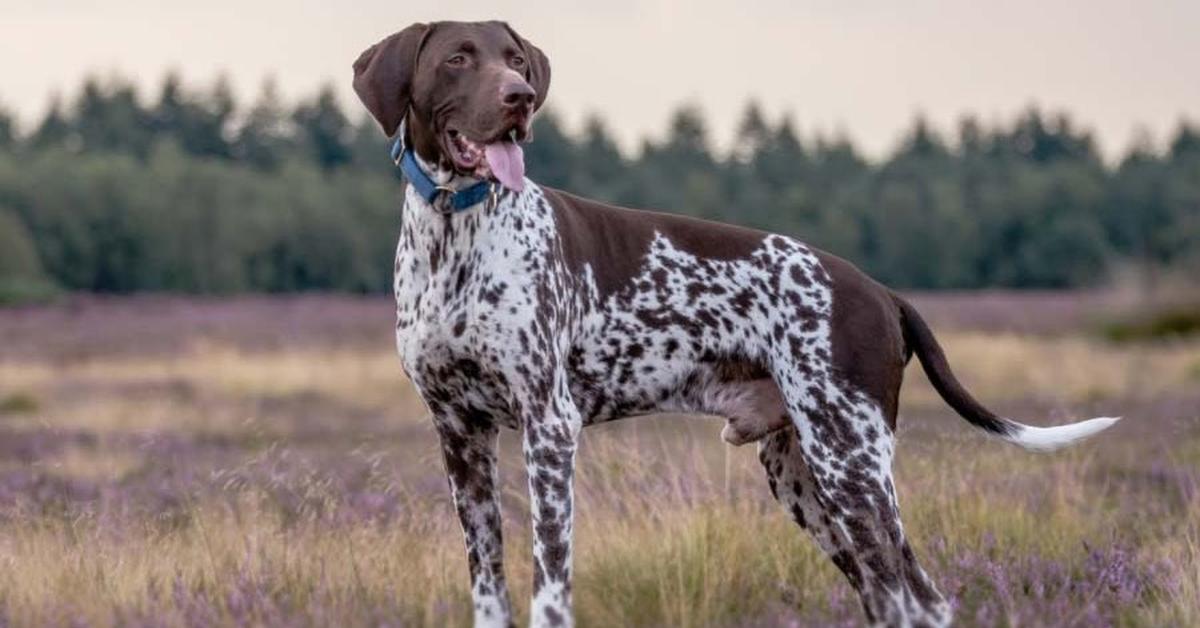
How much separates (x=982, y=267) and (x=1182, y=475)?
71814 millimetres

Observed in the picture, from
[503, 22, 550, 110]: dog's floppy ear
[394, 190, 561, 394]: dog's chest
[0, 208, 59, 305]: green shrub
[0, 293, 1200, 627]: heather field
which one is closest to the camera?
[394, 190, 561, 394]: dog's chest

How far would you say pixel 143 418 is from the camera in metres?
16.8

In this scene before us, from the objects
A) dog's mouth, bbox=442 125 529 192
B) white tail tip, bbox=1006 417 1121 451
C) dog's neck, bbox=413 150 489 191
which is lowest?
white tail tip, bbox=1006 417 1121 451

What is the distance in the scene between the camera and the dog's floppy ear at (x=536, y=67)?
5613 mm

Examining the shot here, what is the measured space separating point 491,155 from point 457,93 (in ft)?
0.75

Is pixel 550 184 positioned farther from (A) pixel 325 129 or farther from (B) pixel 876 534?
(B) pixel 876 534

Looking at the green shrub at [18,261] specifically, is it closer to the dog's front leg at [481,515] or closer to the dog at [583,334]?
the dog's front leg at [481,515]

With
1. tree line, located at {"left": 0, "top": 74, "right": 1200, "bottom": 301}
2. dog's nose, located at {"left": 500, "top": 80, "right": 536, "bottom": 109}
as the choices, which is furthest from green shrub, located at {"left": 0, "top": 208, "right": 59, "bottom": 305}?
dog's nose, located at {"left": 500, "top": 80, "right": 536, "bottom": 109}

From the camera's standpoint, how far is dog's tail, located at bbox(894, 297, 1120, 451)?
6.17 meters

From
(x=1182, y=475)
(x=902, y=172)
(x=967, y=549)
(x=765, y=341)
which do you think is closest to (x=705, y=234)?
(x=765, y=341)

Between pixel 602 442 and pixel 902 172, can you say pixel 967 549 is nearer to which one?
pixel 602 442

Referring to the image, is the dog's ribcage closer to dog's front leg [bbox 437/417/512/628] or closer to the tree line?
dog's front leg [bbox 437/417/512/628]

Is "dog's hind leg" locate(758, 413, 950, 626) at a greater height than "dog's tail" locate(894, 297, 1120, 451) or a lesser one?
lesser

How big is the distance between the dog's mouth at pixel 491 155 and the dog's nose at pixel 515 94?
0.10m
